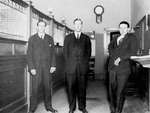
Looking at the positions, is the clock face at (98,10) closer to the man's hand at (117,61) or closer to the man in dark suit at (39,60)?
the man in dark suit at (39,60)

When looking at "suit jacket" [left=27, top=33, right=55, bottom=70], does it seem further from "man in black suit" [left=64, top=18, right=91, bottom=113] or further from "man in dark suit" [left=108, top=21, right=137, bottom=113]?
"man in dark suit" [left=108, top=21, right=137, bottom=113]

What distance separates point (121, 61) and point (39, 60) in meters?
1.25

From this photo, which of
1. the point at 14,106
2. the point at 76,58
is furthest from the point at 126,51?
the point at 14,106

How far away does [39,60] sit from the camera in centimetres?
334

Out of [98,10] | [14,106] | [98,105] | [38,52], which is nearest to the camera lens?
[14,106]

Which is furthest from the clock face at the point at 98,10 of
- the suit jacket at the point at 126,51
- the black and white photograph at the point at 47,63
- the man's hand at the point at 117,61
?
the man's hand at the point at 117,61

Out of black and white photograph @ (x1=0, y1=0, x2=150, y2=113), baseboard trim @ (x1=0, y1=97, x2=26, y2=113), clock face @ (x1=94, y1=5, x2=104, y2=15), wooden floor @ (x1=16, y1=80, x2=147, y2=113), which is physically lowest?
wooden floor @ (x1=16, y1=80, x2=147, y2=113)

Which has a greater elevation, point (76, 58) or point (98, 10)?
point (98, 10)

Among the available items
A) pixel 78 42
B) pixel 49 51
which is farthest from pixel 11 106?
pixel 78 42

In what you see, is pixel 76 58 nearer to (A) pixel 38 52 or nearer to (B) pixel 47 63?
(B) pixel 47 63

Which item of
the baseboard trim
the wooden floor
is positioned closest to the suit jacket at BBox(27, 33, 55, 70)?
the baseboard trim

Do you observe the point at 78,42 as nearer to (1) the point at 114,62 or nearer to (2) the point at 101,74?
(1) the point at 114,62

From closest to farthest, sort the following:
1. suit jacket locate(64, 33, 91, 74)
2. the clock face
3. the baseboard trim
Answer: the baseboard trim → suit jacket locate(64, 33, 91, 74) → the clock face

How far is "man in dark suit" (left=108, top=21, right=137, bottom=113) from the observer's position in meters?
3.23
